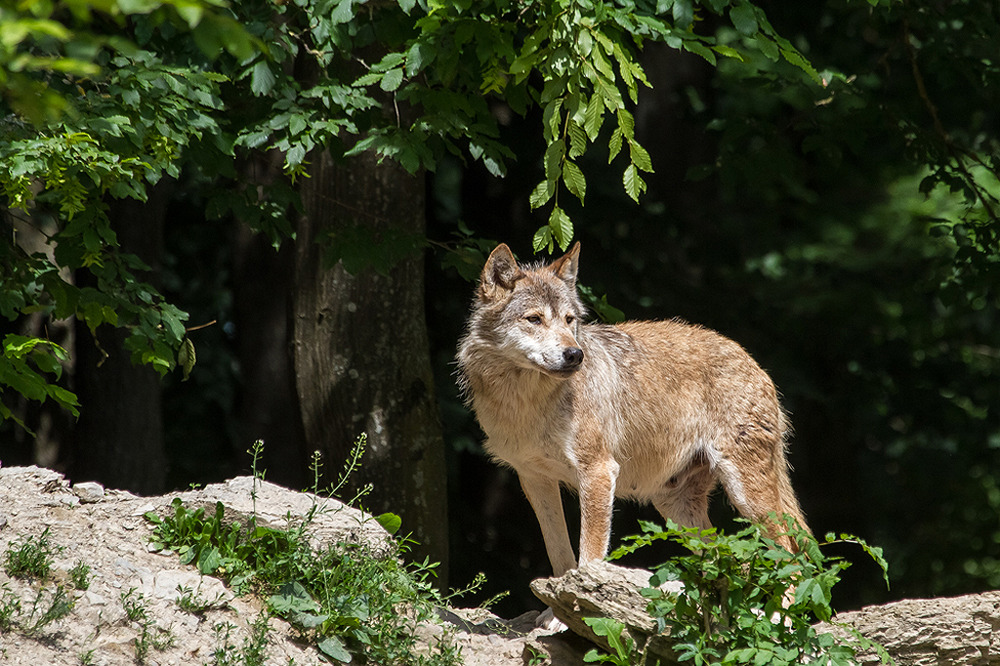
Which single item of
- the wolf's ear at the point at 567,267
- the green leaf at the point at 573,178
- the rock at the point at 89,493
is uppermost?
the green leaf at the point at 573,178

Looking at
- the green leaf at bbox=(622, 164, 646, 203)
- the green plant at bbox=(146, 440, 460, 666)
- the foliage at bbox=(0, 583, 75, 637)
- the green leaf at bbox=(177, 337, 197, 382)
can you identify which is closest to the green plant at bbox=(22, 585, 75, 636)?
the foliage at bbox=(0, 583, 75, 637)

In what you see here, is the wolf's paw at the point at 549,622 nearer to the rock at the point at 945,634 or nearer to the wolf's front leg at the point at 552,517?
the wolf's front leg at the point at 552,517

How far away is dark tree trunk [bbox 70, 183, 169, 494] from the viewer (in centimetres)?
838

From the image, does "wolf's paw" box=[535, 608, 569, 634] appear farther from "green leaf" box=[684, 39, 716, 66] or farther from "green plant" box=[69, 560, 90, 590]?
"green leaf" box=[684, 39, 716, 66]

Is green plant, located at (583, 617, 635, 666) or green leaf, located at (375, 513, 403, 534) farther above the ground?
green leaf, located at (375, 513, 403, 534)

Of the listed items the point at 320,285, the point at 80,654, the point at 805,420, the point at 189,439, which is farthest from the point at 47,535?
the point at 805,420

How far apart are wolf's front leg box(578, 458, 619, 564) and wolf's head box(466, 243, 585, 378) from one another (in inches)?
29.0

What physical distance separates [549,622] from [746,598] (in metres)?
1.99

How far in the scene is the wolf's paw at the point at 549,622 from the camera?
235 inches

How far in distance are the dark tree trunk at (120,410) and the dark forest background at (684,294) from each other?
0.07ft

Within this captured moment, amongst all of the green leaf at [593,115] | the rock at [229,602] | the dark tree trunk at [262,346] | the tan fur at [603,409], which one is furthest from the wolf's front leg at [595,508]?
the dark tree trunk at [262,346]

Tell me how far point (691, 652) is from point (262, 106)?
13.8 feet

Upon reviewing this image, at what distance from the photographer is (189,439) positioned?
10.8 m

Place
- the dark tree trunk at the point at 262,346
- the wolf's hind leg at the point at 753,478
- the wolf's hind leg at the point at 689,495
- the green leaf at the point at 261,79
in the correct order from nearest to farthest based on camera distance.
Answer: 1. the green leaf at the point at 261,79
2. the wolf's hind leg at the point at 753,478
3. the wolf's hind leg at the point at 689,495
4. the dark tree trunk at the point at 262,346
